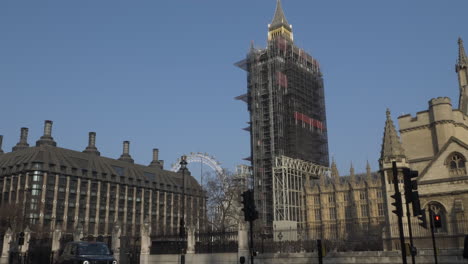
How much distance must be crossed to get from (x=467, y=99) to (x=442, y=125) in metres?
16.6

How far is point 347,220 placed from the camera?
9650 cm

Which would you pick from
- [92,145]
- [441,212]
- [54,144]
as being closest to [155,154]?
[92,145]

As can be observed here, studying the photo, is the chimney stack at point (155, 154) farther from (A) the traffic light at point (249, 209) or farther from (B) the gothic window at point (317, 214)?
(A) the traffic light at point (249, 209)

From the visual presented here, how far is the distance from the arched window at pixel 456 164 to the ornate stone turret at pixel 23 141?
387 feet

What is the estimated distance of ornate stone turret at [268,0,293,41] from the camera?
120000mm

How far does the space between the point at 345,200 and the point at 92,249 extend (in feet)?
272

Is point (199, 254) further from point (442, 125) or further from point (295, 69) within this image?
point (295, 69)

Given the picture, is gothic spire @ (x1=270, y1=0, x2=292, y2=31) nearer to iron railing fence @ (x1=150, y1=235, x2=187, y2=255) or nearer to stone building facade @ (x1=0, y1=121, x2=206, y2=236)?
stone building facade @ (x1=0, y1=121, x2=206, y2=236)

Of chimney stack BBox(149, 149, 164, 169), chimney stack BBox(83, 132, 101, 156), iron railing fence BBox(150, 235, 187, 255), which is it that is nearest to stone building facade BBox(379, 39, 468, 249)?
iron railing fence BBox(150, 235, 187, 255)

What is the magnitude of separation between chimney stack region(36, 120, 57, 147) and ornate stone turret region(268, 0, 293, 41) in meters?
65.3

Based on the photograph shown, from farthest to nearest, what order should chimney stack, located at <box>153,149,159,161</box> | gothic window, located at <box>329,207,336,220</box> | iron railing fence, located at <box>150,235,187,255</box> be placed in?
chimney stack, located at <box>153,149,159,161</box> → gothic window, located at <box>329,207,336,220</box> → iron railing fence, located at <box>150,235,187,255</box>

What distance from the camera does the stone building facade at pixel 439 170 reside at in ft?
106

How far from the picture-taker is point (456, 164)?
117 ft

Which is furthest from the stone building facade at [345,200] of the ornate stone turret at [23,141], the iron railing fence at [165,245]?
the ornate stone turret at [23,141]
